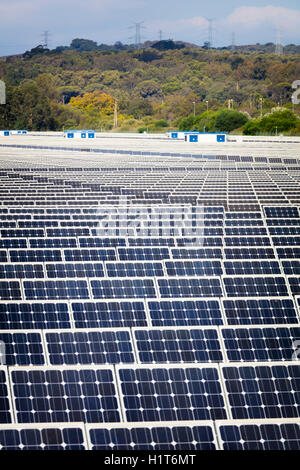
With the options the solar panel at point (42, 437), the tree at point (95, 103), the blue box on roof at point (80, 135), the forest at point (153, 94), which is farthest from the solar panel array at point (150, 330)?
the tree at point (95, 103)

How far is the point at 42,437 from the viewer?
409 inches

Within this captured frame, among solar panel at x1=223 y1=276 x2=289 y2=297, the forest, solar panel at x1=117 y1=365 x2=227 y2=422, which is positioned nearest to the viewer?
solar panel at x1=117 y1=365 x2=227 y2=422

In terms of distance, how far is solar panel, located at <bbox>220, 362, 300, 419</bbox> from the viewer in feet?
39.7

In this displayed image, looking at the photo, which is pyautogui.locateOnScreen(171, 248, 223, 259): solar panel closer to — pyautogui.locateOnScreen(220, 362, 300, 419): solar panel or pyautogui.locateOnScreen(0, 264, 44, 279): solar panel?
pyautogui.locateOnScreen(0, 264, 44, 279): solar panel

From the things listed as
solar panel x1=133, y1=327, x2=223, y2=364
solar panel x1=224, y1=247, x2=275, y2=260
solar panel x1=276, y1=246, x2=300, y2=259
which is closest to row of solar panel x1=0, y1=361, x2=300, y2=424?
solar panel x1=133, y1=327, x2=223, y2=364

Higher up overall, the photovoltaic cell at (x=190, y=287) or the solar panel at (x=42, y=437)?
the photovoltaic cell at (x=190, y=287)

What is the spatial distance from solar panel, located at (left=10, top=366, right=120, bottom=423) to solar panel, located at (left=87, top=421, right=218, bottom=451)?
132cm

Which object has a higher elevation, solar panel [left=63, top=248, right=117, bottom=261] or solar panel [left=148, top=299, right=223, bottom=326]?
solar panel [left=63, top=248, right=117, bottom=261]

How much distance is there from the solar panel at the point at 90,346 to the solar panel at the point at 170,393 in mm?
2030

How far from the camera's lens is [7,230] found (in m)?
26.0

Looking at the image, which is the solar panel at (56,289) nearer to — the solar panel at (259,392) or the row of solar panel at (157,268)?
the row of solar panel at (157,268)

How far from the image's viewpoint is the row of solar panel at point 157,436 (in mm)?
10375

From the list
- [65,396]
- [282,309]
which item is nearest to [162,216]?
[282,309]
